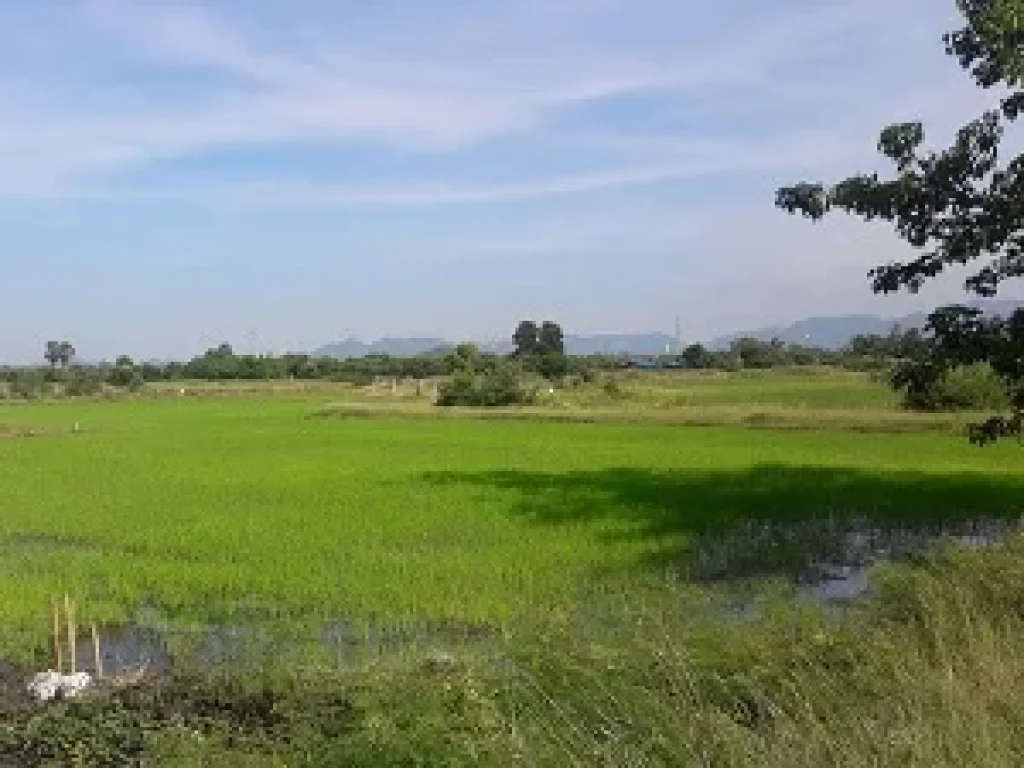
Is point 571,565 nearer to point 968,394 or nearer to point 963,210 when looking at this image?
point 963,210

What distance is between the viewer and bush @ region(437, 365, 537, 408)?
163 ft

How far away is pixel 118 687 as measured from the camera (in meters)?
7.73

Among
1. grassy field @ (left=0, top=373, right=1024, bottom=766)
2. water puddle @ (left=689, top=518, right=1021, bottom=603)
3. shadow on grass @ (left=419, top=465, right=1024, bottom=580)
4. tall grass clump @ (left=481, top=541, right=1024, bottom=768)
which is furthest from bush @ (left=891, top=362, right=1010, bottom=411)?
tall grass clump @ (left=481, top=541, right=1024, bottom=768)


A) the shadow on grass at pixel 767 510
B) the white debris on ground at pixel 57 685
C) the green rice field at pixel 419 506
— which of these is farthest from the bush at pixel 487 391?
the white debris on ground at pixel 57 685

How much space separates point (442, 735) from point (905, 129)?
1034 cm

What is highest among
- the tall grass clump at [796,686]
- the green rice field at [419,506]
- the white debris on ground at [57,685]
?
the tall grass clump at [796,686]

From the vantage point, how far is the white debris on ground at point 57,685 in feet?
25.6

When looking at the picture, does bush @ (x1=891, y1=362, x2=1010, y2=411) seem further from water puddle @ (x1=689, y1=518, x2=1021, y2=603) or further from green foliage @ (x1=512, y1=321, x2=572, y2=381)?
green foliage @ (x1=512, y1=321, x2=572, y2=381)

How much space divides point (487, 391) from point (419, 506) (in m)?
30.8

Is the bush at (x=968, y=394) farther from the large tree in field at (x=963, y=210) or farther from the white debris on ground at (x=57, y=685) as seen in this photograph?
the white debris on ground at (x=57, y=685)

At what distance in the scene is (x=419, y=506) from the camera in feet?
62.2

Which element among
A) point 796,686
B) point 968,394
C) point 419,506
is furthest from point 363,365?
point 796,686

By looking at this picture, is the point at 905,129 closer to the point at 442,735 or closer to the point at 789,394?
the point at 442,735

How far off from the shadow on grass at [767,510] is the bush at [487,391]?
25.9 metres
